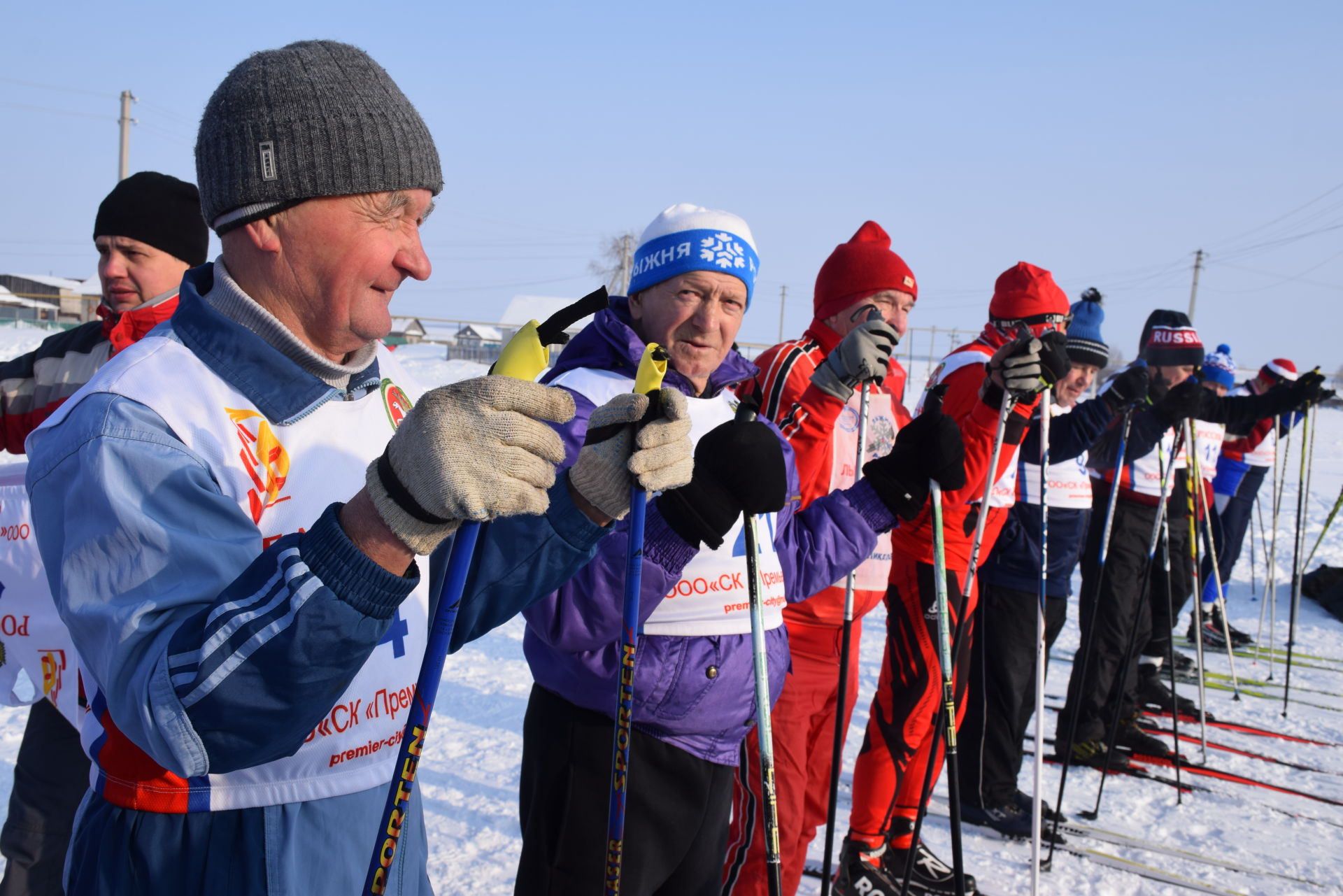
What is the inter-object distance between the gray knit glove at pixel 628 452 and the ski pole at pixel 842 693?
1.44 m

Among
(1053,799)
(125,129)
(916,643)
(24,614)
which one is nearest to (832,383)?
(916,643)

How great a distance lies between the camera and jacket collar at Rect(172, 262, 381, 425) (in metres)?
1.21

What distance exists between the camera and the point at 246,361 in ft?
4.02

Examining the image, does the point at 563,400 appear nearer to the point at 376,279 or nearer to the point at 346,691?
the point at 376,279

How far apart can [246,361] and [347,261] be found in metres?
0.20

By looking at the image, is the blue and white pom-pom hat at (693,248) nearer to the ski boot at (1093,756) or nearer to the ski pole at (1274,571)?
the ski boot at (1093,756)

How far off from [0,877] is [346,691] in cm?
235

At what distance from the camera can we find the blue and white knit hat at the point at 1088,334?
427 cm

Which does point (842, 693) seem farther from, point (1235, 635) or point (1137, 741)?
point (1235, 635)

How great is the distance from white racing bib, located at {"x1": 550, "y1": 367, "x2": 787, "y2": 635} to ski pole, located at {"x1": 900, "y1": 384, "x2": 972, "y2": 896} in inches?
27.0

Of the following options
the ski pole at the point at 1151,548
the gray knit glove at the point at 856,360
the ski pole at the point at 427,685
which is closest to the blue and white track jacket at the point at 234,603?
the ski pole at the point at 427,685

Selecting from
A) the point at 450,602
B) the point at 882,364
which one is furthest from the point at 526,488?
the point at 882,364

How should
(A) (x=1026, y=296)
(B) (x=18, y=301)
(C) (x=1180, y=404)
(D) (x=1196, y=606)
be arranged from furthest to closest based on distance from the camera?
(B) (x=18, y=301) → (D) (x=1196, y=606) → (C) (x=1180, y=404) → (A) (x=1026, y=296)

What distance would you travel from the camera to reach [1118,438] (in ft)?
16.2
